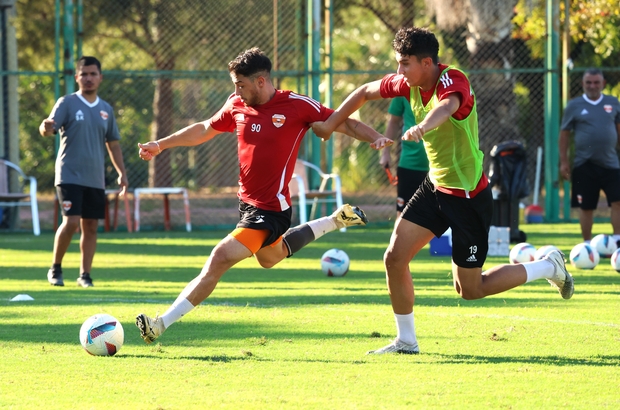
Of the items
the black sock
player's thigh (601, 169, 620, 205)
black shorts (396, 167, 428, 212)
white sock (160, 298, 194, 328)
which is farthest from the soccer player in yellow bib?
player's thigh (601, 169, 620, 205)

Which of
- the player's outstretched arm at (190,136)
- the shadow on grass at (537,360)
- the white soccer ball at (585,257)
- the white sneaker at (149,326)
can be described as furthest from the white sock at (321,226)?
the white soccer ball at (585,257)

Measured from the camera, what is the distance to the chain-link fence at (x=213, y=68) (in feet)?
62.1

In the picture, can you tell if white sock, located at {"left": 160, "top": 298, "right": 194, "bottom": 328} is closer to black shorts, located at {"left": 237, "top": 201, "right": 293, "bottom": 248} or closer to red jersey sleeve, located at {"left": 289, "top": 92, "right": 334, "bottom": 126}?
black shorts, located at {"left": 237, "top": 201, "right": 293, "bottom": 248}

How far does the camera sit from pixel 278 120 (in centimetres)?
710

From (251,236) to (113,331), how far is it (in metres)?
1.14

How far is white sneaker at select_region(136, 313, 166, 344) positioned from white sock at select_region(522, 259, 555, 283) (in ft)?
8.38

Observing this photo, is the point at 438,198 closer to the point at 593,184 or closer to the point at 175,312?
the point at 175,312

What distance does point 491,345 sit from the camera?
676cm

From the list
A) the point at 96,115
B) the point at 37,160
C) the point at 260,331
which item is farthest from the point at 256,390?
the point at 37,160

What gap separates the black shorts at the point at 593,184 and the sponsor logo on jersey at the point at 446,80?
7016 millimetres

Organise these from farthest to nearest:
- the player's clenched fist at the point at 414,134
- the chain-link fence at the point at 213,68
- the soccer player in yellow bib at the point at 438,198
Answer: the chain-link fence at the point at 213,68, the soccer player in yellow bib at the point at 438,198, the player's clenched fist at the point at 414,134

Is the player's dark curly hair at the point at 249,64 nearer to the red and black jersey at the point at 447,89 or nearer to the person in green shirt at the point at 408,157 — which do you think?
the red and black jersey at the point at 447,89

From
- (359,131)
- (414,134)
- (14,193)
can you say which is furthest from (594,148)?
(14,193)

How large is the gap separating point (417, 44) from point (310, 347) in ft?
7.04
